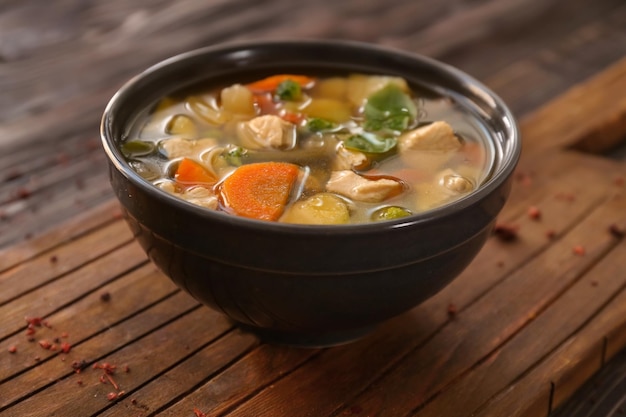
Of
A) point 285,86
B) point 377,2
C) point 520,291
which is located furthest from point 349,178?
point 377,2

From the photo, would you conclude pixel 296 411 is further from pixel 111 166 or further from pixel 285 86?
pixel 285 86

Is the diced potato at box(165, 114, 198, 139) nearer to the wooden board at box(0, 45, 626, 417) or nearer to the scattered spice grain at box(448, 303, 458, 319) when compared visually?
the wooden board at box(0, 45, 626, 417)

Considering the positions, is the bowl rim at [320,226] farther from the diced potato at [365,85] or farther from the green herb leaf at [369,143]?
the green herb leaf at [369,143]

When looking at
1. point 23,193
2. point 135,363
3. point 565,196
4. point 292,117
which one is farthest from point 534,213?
point 23,193

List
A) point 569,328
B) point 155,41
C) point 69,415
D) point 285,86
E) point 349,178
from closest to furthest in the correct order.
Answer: point 69,415 → point 349,178 → point 569,328 → point 285,86 → point 155,41

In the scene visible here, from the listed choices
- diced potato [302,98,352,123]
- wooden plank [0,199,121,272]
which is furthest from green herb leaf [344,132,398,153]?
wooden plank [0,199,121,272]

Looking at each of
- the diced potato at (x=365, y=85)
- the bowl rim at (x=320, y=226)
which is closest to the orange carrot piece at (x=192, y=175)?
the bowl rim at (x=320, y=226)

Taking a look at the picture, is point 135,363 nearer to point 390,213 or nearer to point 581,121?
point 390,213
